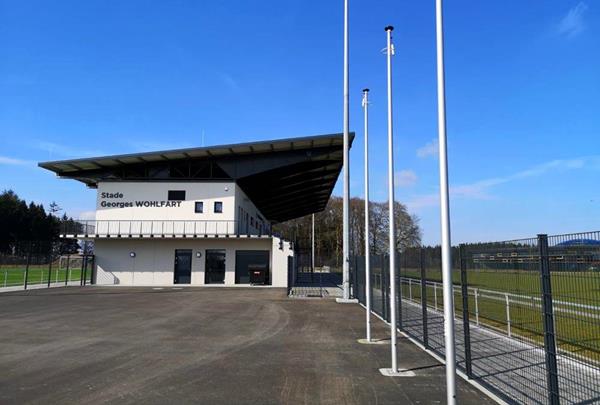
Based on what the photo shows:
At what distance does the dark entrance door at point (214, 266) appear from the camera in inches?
1391

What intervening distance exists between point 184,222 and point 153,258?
347cm

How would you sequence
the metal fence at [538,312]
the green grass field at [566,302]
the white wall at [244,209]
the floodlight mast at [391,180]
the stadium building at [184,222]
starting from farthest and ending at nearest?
1. the white wall at [244,209]
2. the stadium building at [184,222]
3. the floodlight mast at [391,180]
4. the metal fence at [538,312]
5. the green grass field at [566,302]

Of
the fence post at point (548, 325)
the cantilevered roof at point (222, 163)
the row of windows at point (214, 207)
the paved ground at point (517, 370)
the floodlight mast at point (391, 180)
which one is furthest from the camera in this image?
the row of windows at point (214, 207)

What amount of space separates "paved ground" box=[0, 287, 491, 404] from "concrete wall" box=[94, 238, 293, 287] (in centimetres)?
1794

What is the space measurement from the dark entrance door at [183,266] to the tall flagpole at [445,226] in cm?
3129

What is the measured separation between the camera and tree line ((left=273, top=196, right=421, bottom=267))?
7700 centimetres

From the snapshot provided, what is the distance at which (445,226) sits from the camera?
5598mm

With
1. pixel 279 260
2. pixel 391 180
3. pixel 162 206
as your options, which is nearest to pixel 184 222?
pixel 162 206

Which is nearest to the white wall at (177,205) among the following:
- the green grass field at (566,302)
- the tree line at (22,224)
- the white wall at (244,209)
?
the white wall at (244,209)

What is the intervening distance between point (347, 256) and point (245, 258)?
14.2m

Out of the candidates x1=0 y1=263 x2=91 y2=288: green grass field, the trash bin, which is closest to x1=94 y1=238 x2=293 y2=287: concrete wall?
the trash bin

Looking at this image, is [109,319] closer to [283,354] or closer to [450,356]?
[283,354]

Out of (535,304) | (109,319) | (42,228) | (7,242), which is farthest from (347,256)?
(42,228)

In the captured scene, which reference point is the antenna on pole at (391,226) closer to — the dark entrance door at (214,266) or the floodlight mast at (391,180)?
the floodlight mast at (391,180)
